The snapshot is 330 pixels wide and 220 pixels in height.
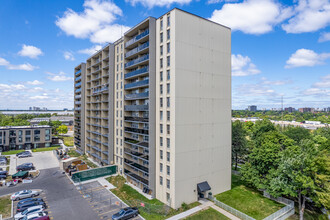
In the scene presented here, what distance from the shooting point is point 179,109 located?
29.8m

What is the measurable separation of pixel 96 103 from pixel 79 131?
726 inches

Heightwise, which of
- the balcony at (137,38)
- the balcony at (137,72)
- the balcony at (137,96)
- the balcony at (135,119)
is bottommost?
the balcony at (135,119)

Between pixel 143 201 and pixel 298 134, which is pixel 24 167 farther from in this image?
pixel 298 134

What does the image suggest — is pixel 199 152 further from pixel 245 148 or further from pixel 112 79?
pixel 112 79

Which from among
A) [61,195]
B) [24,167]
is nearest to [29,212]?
[61,195]

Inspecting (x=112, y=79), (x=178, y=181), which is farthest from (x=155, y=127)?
(x=112, y=79)

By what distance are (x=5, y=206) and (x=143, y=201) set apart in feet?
74.6

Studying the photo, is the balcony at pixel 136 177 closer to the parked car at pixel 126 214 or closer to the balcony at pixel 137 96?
the parked car at pixel 126 214

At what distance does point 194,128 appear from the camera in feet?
104

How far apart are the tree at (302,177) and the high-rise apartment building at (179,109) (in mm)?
9429

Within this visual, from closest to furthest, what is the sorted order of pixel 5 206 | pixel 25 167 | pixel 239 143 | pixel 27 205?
pixel 27 205, pixel 5 206, pixel 239 143, pixel 25 167

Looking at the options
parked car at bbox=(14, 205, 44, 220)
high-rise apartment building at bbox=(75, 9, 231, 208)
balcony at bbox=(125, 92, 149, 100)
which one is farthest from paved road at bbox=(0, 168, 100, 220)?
balcony at bbox=(125, 92, 149, 100)

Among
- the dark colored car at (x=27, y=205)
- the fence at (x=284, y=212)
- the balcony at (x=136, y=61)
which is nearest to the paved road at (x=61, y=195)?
the dark colored car at (x=27, y=205)

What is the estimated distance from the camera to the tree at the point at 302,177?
25719 mm
